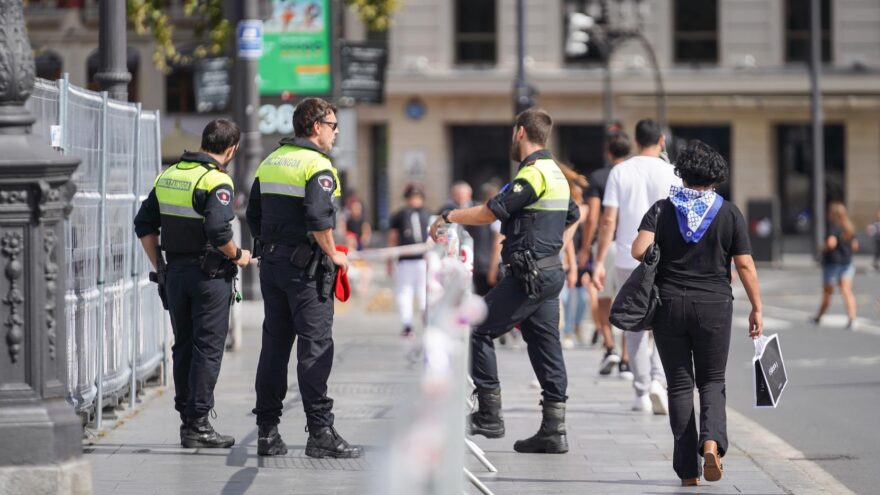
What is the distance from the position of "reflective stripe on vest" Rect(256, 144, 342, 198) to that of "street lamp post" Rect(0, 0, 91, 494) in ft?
5.70

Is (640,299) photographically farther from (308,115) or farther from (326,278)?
(308,115)

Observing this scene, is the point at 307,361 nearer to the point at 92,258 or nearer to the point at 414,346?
the point at 92,258

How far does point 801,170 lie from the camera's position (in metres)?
40.5

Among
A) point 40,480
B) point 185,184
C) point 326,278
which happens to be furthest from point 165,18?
point 40,480

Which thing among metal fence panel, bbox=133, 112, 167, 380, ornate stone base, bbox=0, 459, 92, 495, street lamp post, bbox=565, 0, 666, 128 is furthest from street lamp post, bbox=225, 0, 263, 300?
street lamp post, bbox=565, 0, 666, 128

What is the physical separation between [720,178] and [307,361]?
233cm

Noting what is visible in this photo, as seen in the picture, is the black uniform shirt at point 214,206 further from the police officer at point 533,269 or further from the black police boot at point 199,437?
the police officer at point 533,269

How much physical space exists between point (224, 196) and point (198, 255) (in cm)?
39

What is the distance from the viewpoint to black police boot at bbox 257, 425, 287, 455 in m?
8.38

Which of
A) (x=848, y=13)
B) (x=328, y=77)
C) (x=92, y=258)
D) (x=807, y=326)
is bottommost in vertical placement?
(x=807, y=326)

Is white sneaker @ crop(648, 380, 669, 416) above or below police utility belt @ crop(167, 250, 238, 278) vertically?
below

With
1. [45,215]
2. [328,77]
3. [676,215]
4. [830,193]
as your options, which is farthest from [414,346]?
[830,193]

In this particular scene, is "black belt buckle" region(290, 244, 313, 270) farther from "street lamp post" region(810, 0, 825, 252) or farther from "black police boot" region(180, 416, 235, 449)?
"street lamp post" region(810, 0, 825, 252)

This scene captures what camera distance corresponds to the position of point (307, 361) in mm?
8164
